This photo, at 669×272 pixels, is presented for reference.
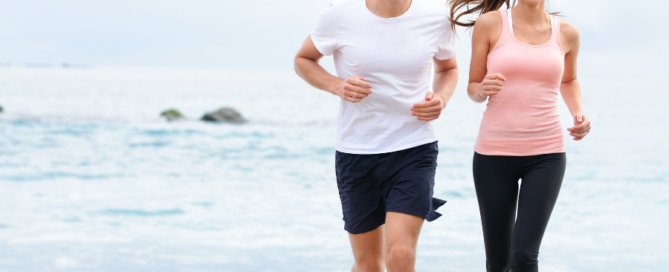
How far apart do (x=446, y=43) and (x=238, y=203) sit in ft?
22.8

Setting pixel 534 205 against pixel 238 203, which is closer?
pixel 534 205

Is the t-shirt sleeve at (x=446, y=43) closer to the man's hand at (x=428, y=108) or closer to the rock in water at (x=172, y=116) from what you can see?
the man's hand at (x=428, y=108)

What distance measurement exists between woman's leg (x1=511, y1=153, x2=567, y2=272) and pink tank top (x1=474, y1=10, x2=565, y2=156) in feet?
0.21

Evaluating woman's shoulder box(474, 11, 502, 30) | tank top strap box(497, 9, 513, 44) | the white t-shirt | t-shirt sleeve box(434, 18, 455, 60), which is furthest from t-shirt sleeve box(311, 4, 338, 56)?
tank top strap box(497, 9, 513, 44)

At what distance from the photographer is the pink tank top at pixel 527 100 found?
9.48 feet

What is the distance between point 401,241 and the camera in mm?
2918

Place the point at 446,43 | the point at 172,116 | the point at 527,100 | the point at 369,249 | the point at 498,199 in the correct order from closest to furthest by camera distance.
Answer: the point at 527,100
the point at 498,199
the point at 446,43
the point at 369,249
the point at 172,116

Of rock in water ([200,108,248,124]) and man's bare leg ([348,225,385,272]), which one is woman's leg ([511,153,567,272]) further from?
rock in water ([200,108,248,124])

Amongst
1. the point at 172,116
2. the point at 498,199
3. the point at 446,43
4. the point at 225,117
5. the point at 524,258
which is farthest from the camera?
the point at 172,116

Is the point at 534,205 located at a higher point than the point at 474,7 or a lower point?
lower

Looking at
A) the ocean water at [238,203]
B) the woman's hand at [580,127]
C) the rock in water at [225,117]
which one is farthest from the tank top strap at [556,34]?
the rock in water at [225,117]

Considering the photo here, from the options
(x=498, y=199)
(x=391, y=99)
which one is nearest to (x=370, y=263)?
(x=498, y=199)

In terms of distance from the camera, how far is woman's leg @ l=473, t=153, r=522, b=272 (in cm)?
296

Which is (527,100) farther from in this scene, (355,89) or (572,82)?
(355,89)
